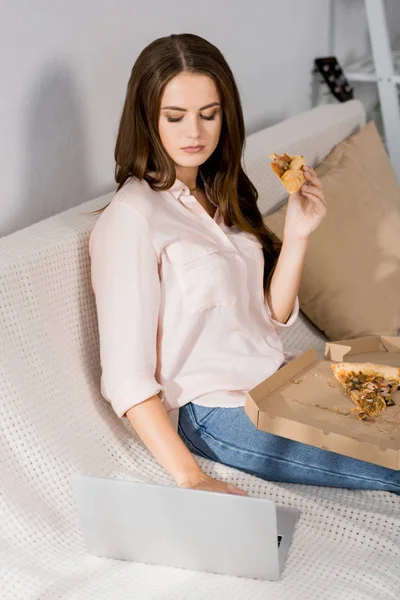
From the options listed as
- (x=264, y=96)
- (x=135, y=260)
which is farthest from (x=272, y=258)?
(x=264, y=96)

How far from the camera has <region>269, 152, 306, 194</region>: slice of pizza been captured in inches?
59.4

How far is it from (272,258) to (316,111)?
104cm

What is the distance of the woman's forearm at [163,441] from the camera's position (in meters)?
1.28

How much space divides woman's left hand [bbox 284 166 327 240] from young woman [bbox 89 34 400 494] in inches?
4.5

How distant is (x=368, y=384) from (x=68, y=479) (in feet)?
1.60

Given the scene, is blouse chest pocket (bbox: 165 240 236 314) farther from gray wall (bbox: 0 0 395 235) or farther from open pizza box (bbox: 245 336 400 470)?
gray wall (bbox: 0 0 395 235)

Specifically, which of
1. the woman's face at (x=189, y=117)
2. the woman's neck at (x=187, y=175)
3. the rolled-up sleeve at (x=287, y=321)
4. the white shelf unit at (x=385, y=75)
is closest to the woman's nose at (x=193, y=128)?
the woman's face at (x=189, y=117)

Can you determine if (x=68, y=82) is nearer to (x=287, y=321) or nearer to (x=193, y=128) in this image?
(x=193, y=128)

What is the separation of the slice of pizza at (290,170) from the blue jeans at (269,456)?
0.38 metres

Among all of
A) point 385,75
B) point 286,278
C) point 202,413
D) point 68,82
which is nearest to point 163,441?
point 202,413

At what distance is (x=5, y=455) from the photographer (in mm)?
1251

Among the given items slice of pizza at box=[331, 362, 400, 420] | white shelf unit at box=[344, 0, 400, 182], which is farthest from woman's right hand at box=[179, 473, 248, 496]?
→ white shelf unit at box=[344, 0, 400, 182]

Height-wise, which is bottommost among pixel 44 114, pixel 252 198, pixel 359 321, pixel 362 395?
pixel 359 321

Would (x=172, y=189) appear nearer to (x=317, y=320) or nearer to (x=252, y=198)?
(x=252, y=198)
